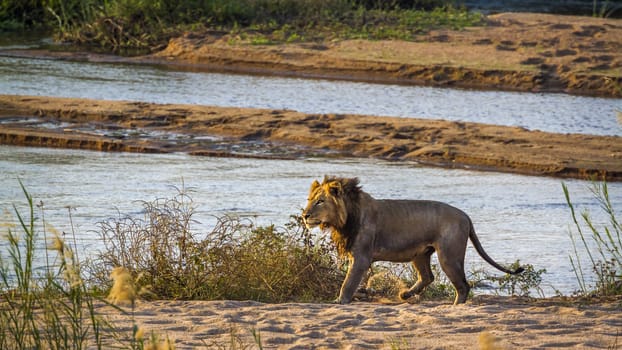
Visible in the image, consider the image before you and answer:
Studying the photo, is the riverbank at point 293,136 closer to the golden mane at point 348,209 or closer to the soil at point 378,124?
the soil at point 378,124

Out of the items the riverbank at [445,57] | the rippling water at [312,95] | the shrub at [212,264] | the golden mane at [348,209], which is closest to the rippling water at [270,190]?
the shrub at [212,264]

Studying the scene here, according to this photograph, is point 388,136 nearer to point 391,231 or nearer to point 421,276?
point 421,276

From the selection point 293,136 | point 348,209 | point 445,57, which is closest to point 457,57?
point 445,57

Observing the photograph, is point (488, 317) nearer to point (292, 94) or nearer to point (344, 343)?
point (344, 343)

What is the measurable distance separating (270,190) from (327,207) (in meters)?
5.82

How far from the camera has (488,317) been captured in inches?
306

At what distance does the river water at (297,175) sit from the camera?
12.5 meters

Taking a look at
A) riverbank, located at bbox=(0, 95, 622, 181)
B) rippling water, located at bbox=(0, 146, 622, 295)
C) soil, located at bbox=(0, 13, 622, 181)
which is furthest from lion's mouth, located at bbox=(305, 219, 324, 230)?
riverbank, located at bbox=(0, 95, 622, 181)

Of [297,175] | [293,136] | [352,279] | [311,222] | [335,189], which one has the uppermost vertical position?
[335,189]

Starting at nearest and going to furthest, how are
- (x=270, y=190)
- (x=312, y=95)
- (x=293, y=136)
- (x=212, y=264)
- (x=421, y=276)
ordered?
(x=212, y=264)
(x=421, y=276)
(x=270, y=190)
(x=293, y=136)
(x=312, y=95)

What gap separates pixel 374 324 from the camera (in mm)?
7520

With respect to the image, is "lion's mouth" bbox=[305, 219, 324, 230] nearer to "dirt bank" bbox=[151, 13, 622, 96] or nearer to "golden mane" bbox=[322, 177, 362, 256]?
"golden mane" bbox=[322, 177, 362, 256]

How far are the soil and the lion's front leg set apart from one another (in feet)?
20.1

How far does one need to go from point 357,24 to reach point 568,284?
63.1ft
